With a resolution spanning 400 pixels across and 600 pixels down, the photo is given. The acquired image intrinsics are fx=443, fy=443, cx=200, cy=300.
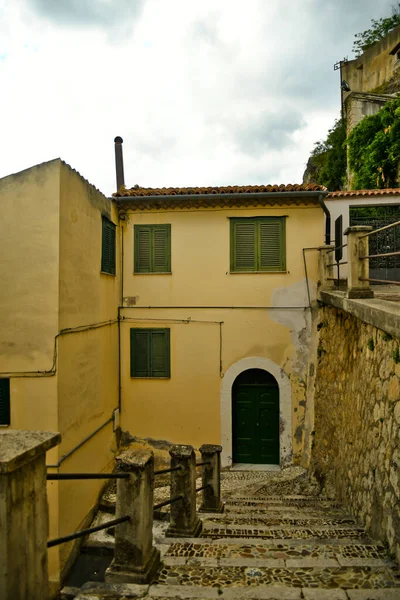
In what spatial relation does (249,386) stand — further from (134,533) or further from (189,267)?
(134,533)

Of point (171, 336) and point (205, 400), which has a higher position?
point (171, 336)

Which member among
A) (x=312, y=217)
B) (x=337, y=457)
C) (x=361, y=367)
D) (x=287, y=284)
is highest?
(x=312, y=217)

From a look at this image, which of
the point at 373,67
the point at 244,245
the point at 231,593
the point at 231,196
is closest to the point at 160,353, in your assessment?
the point at 244,245

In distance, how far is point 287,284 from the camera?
11375 mm

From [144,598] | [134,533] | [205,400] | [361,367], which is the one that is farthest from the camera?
[205,400]

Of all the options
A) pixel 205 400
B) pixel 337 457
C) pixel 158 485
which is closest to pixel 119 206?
pixel 205 400

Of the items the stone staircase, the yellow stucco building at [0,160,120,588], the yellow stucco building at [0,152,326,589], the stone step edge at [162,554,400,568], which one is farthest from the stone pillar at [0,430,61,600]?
the yellow stucco building at [0,152,326,589]

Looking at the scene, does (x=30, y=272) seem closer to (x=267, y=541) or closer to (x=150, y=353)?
(x=150, y=353)

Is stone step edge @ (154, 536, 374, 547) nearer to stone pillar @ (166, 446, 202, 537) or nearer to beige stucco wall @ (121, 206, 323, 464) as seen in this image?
stone pillar @ (166, 446, 202, 537)

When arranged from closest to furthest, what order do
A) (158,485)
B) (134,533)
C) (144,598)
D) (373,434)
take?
1. (144,598)
2. (134,533)
3. (373,434)
4. (158,485)

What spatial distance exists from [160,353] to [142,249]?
2.78 metres

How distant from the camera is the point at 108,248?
428 inches

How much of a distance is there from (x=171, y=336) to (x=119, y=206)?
366 centimetres

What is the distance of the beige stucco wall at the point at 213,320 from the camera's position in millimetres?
11320
